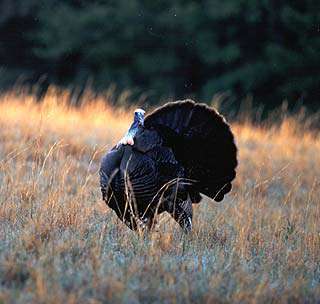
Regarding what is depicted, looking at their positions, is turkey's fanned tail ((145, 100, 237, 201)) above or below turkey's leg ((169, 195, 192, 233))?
above

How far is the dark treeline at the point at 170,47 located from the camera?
16.6m

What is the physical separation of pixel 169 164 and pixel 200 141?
37 centimetres

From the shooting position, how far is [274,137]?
1066cm

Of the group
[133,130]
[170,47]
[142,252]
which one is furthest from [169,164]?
[170,47]

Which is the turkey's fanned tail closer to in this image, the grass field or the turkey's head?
the turkey's head

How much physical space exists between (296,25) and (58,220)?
41.9ft

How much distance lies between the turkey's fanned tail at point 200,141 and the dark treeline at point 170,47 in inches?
471

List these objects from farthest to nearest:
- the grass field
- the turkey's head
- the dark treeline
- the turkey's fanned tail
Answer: the dark treeline < the turkey's fanned tail < the turkey's head < the grass field

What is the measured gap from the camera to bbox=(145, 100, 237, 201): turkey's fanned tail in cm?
477

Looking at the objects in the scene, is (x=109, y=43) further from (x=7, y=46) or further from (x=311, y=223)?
(x=311, y=223)

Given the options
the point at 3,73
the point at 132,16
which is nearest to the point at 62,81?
the point at 3,73

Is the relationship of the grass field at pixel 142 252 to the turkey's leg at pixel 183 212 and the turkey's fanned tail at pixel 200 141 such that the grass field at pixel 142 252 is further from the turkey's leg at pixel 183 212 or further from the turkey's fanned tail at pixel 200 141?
the turkey's fanned tail at pixel 200 141

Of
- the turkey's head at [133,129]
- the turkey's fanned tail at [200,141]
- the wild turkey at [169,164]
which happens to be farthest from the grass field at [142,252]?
the turkey's head at [133,129]

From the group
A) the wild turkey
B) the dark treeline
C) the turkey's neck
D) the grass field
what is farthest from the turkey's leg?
the dark treeline
